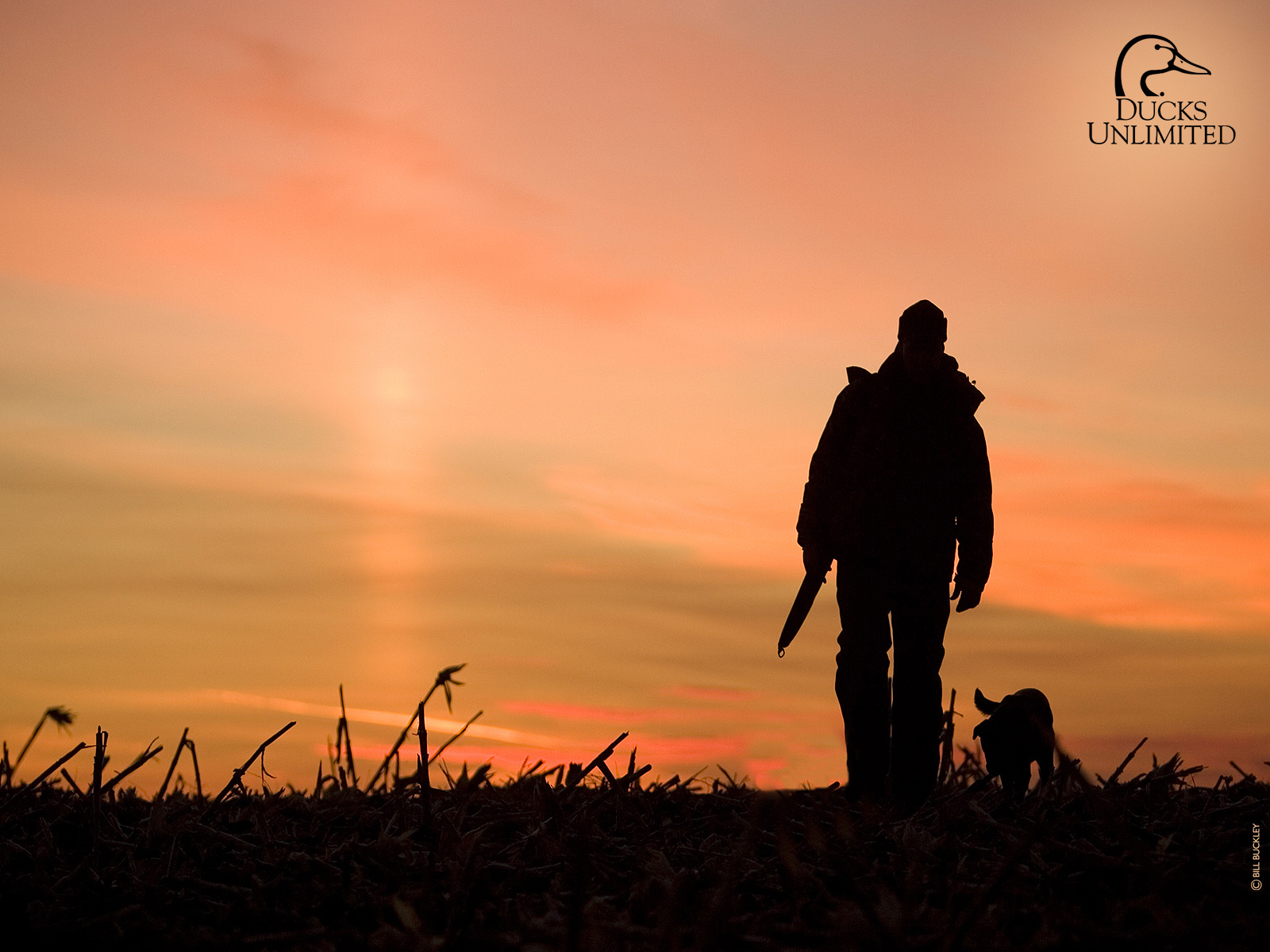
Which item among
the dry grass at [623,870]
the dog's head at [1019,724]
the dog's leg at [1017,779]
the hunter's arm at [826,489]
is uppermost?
the hunter's arm at [826,489]

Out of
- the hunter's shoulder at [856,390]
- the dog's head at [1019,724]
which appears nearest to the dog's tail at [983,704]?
the dog's head at [1019,724]

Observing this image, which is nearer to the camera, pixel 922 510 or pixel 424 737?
pixel 424 737

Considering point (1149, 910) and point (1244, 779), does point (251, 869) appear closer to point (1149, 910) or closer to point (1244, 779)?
point (1149, 910)

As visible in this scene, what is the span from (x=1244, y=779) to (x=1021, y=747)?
1482 millimetres

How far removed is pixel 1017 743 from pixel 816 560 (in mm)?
1813

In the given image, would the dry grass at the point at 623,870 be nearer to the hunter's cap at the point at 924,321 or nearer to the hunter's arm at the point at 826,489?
the hunter's arm at the point at 826,489

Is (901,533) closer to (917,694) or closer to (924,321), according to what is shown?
(917,694)

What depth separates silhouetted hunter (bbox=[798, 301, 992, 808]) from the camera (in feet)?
27.3

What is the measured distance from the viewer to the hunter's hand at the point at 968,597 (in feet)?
28.1

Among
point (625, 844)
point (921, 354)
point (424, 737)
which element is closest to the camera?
point (424, 737)

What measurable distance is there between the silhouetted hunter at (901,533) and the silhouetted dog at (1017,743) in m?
0.36

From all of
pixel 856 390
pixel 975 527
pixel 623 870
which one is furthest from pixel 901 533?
pixel 623 870

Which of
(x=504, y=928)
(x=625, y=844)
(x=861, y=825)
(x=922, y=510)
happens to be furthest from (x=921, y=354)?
(x=504, y=928)

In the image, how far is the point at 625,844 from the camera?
650cm
